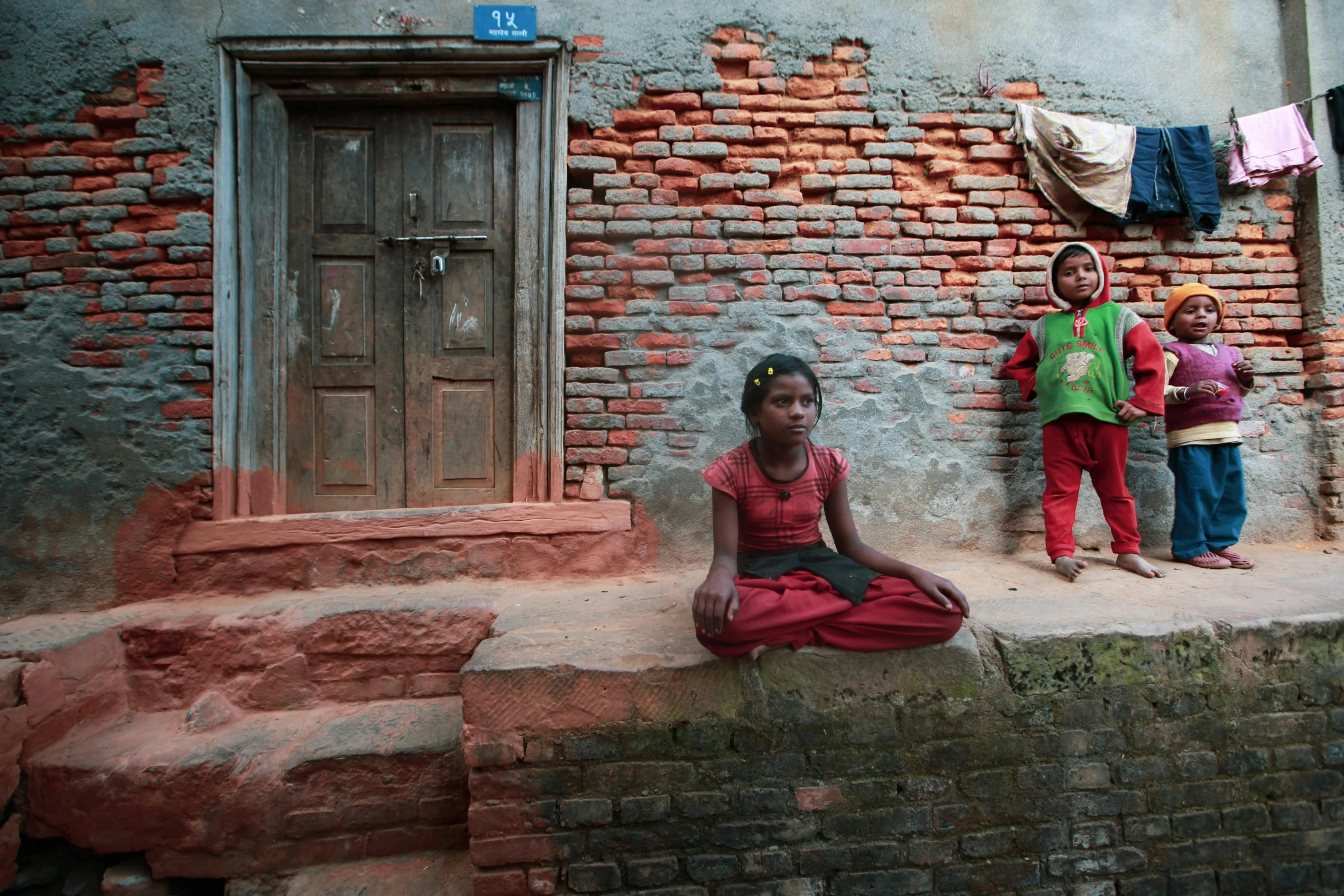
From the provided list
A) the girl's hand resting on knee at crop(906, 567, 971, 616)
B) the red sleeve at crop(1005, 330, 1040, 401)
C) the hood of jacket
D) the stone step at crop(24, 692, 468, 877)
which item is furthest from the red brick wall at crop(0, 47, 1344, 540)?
the girl's hand resting on knee at crop(906, 567, 971, 616)

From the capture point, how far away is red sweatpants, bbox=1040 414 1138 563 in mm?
3055

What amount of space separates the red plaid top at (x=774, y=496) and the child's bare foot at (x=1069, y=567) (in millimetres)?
1419

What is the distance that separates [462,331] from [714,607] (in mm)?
2419

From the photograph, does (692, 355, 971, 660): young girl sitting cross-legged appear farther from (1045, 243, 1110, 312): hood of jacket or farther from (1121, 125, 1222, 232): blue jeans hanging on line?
(1121, 125, 1222, 232): blue jeans hanging on line

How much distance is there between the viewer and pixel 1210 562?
3.05 meters

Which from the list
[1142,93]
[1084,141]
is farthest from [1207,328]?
[1142,93]

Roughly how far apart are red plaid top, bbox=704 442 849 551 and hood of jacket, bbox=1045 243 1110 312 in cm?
186

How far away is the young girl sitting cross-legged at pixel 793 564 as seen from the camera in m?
1.94

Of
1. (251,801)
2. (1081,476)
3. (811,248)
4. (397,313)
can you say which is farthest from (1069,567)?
(397,313)

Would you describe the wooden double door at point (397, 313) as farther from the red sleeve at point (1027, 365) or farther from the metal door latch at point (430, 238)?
the red sleeve at point (1027, 365)

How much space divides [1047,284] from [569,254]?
2.49 metres

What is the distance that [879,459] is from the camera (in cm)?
335

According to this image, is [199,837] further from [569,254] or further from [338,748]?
[569,254]

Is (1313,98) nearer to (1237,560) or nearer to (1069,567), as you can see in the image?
(1237,560)
